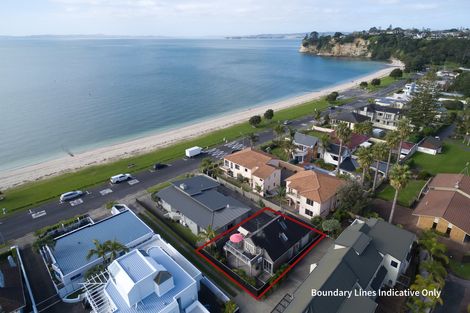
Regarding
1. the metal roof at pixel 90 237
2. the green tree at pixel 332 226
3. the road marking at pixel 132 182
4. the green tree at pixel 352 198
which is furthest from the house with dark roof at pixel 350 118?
the metal roof at pixel 90 237

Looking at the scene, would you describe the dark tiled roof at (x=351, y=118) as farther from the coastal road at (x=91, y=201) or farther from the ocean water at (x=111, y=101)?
the ocean water at (x=111, y=101)

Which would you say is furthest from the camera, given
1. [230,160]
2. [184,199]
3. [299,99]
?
[299,99]

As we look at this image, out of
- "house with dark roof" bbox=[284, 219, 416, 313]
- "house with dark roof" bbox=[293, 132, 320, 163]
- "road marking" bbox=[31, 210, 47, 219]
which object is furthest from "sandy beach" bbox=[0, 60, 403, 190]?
"house with dark roof" bbox=[284, 219, 416, 313]

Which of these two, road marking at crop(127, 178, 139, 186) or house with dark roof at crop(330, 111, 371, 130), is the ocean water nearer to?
road marking at crop(127, 178, 139, 186)

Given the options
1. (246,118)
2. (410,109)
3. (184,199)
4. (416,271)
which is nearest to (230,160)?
(184,199)

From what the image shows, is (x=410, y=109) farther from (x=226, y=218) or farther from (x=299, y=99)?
(x=226, y=218)

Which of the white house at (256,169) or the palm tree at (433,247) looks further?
the white house at (256,169)
